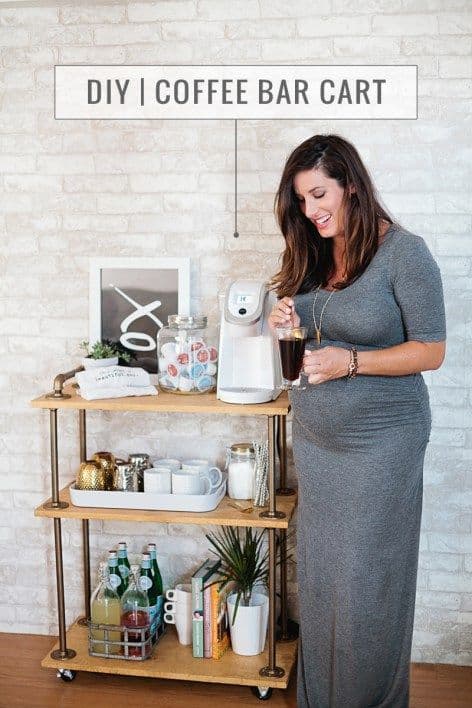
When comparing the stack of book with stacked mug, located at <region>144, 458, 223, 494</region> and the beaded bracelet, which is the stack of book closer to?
stacked mug, located at <region>144, 458, 223, 494</region>

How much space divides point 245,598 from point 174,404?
0.70 m

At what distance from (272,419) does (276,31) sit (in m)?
1.25

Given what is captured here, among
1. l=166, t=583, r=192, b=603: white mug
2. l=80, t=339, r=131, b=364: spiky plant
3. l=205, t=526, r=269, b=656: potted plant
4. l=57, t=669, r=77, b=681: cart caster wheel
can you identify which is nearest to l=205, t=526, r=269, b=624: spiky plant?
l=205, t=526, r=269, b=656: potted plant

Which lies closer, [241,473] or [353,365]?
[353,365]

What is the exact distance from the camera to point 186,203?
299 cm

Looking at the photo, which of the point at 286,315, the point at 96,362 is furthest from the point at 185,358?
the point at 286,315

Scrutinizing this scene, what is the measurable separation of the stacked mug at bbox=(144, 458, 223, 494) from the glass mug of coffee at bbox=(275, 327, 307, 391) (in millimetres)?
731

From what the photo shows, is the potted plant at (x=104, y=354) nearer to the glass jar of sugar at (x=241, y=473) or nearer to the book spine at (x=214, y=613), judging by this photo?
the glass jar of sugar at (x=241, y=473)

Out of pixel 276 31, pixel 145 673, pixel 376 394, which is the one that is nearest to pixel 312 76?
pixel 276 31

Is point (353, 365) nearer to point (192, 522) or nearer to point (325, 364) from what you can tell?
point (325, 364)

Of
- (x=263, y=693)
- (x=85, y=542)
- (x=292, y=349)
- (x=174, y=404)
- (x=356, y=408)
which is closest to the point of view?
(x=292, y=349)

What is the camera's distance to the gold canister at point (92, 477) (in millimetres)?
2844

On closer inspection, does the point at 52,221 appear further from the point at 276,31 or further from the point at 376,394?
the point at 376,394

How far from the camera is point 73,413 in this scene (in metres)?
3.17
